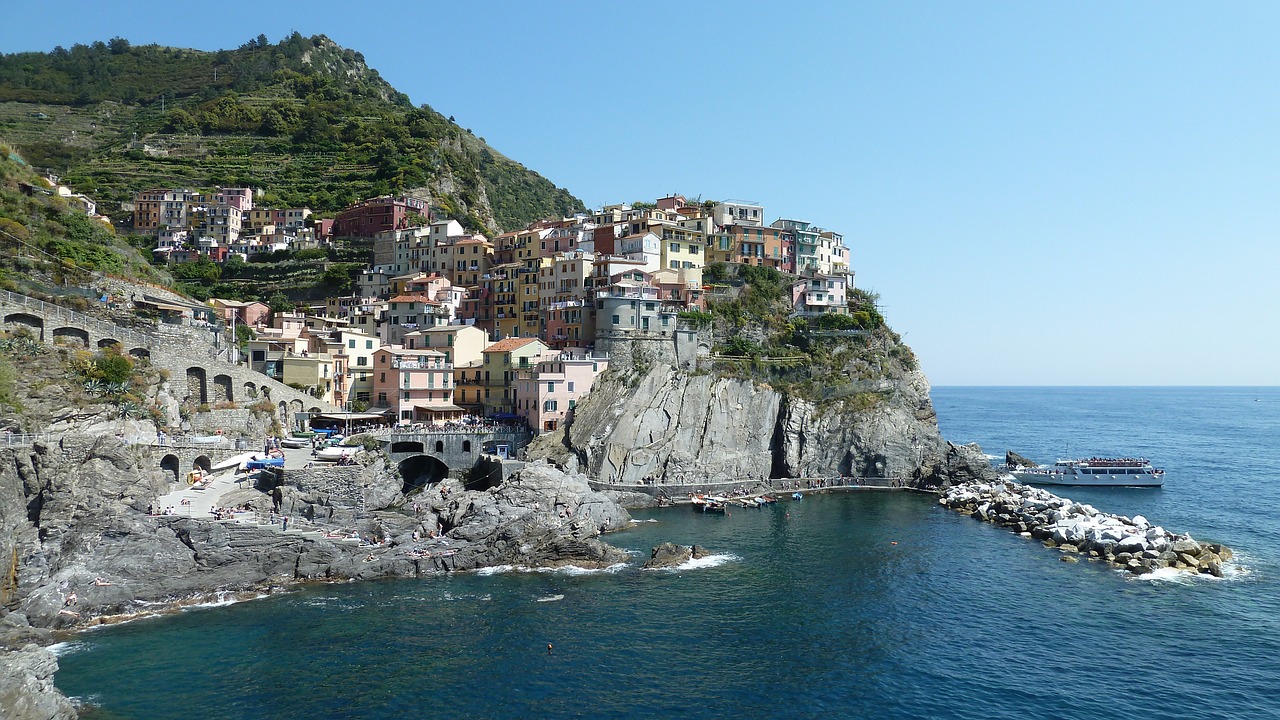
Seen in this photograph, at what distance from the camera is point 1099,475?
3000 inches

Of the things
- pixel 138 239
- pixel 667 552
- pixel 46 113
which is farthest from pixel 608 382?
pixel 46 113

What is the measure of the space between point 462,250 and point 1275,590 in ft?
262

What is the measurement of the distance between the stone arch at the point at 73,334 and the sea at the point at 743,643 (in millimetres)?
24634

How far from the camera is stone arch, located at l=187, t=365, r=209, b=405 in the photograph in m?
54.4

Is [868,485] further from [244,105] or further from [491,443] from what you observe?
[244,105]

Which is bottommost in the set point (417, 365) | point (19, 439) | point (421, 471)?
point (421, 471)

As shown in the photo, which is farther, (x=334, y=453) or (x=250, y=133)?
(x=250, y=133)

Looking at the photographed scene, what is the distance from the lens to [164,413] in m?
48.6

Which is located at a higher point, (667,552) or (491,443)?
(491,443)

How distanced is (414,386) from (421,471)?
27.4 feet

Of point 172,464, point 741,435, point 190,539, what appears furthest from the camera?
point 741,435

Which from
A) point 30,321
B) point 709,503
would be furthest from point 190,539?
point 709,503

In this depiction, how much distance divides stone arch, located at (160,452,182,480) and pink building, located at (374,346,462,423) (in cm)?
1954

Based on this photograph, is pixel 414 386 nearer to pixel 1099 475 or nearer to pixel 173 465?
pixel 173 465
